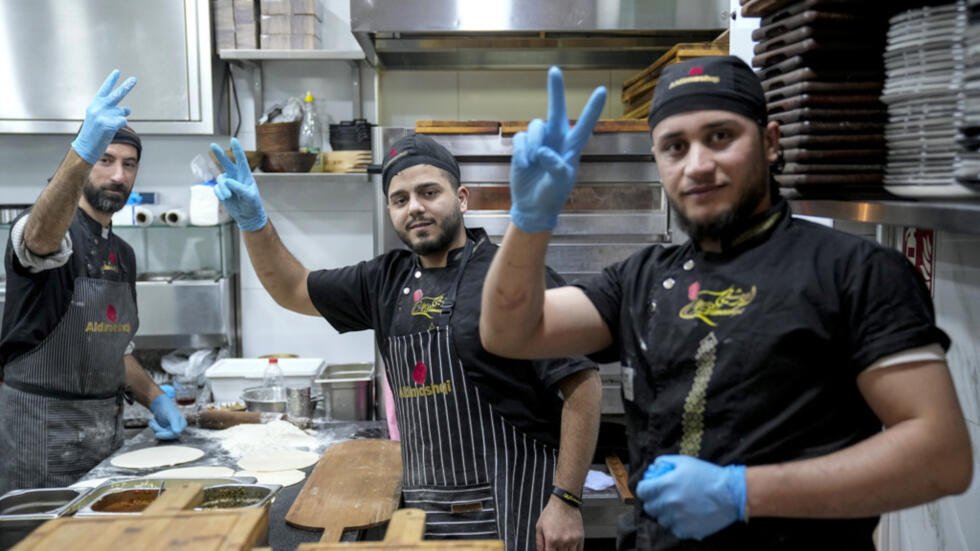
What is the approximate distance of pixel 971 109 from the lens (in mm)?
1293

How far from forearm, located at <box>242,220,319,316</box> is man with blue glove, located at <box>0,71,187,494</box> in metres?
0.60

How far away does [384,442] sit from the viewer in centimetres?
272

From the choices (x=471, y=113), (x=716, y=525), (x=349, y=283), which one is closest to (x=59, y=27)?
(x=471, y=113)

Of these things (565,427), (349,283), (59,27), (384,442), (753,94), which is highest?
(59,27)

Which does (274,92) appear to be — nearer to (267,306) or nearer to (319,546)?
(267,306)

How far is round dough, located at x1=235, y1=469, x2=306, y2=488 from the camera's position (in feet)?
7.64

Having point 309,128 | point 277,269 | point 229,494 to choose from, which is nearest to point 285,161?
point 309,128

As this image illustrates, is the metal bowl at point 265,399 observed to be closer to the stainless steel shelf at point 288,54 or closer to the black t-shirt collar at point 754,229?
the stainless steel shelf at point 288,54

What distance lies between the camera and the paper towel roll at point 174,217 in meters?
3.71

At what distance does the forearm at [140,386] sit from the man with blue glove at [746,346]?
6.51ft

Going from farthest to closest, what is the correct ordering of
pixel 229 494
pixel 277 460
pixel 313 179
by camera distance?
pixel 313 179 → pixel 277 460 → pixel 229 494

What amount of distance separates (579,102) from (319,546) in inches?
123

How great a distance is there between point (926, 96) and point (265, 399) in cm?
246

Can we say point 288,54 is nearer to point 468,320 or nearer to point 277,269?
→ point 277,269
